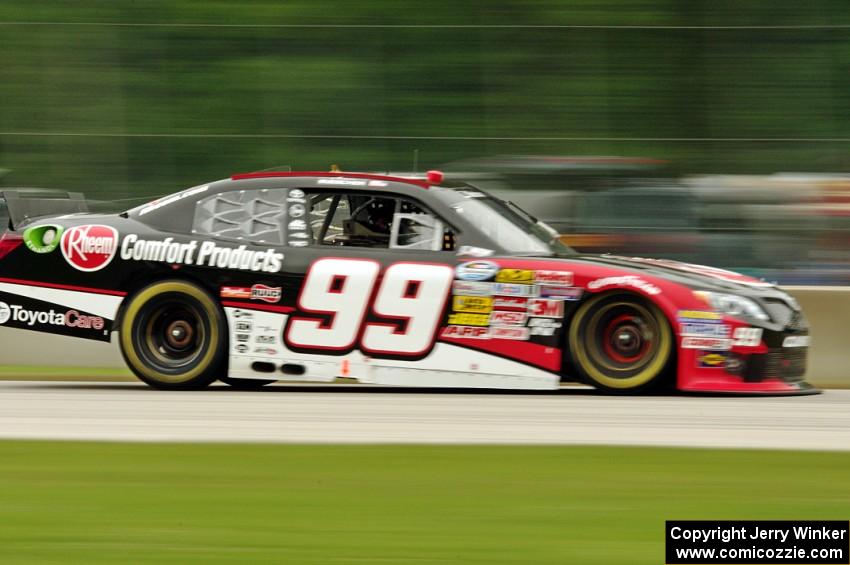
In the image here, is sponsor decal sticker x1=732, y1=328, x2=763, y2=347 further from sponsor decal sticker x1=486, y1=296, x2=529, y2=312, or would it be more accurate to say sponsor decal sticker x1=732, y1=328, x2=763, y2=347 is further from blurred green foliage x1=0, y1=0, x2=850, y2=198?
blurred green foliage x1=0, y1=0, x2=850, y2=198

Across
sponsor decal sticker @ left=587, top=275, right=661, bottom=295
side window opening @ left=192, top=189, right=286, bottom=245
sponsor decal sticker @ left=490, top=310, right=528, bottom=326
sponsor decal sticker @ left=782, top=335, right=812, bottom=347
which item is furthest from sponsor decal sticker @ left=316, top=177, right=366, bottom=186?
sponsor decal sticker @ left=782, top=335, right=812, bottom=347

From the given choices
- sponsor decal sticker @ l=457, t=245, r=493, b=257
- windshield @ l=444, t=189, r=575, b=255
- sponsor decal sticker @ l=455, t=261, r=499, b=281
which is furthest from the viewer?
windshield @ l=444, t=189, r=575, b=255

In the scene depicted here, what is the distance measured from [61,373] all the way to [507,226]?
13.7ft

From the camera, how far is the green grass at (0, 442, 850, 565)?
488 centimetres

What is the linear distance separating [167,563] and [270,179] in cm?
539

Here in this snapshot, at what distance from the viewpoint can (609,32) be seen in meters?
13.2

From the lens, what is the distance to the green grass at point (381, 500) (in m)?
4.88

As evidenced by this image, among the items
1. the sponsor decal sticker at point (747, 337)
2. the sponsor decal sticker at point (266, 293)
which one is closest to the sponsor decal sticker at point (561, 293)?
the sponsor decal sticker at point (747, 337)

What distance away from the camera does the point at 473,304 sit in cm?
913

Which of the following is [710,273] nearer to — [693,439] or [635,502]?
[693,439]

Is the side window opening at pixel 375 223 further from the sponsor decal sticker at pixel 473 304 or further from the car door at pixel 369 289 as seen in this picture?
the sponsor decal sticker at pixel 473 304

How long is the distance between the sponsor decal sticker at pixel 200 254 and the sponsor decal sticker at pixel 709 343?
274 cm

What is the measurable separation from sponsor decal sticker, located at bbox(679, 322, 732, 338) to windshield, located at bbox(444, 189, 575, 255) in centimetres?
108

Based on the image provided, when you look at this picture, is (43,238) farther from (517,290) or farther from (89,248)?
(517,290)
